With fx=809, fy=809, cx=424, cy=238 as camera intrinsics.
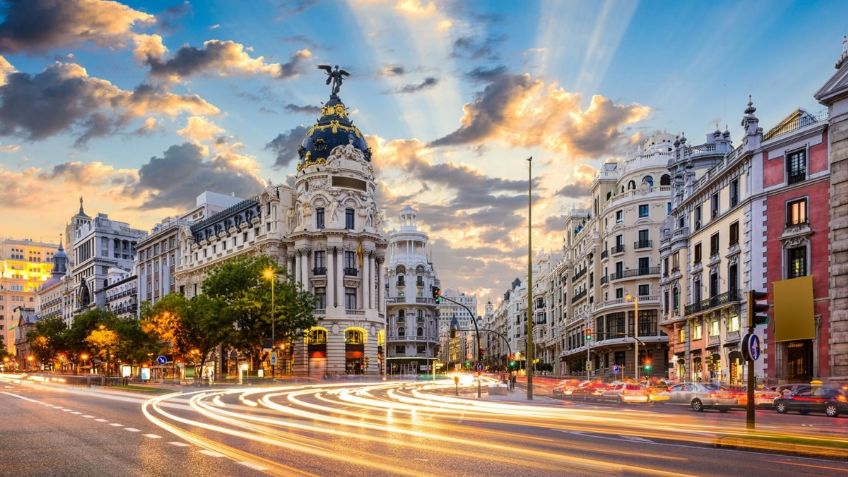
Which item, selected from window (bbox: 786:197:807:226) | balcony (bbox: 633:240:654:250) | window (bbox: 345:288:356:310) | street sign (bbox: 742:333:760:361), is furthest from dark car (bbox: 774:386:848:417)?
window (bbox: 345:288:356:310)

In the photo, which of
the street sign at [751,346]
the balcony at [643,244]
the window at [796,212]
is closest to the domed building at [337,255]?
the balcony at [643,244]

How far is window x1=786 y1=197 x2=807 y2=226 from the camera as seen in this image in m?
46.5

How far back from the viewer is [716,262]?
56.3 meters

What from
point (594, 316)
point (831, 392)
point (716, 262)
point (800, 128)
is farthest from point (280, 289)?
point (831, 392)

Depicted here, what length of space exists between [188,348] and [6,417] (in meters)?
58.8

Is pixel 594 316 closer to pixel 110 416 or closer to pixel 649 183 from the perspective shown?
pixel 649 183

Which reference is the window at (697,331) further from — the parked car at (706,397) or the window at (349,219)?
the window at (349,219)

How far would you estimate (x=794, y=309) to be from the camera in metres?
46.2

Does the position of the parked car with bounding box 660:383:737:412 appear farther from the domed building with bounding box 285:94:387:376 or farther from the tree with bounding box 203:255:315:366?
the domed building with bounding box 285:94:387:376

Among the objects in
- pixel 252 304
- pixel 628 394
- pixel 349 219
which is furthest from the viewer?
pixel 349 219

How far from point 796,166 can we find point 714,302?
40.6 feet

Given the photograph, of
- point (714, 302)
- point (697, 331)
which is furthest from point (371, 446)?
point (697, 331)

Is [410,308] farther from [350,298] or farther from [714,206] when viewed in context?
[714,206]

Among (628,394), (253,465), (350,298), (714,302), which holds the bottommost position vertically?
(628,394)
